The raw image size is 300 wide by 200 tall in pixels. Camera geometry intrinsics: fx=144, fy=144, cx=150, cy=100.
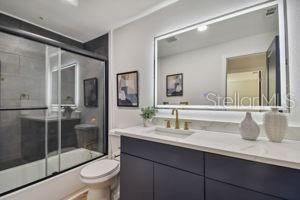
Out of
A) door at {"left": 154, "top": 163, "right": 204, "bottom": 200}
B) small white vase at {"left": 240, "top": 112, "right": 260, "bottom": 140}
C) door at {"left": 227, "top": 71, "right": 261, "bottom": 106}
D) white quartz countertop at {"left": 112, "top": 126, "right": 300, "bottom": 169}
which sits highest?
door at {"left": 227, "top": 71, "right": 261, "bottom": 106}

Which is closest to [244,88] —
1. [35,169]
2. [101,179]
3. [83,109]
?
[101,179]

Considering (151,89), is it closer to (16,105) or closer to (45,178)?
(45,178)

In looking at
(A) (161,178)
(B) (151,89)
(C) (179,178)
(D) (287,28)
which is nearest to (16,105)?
(B) (151,89)

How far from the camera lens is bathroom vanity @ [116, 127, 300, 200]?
76 cm

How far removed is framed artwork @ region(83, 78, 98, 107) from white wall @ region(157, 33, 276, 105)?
1.34m

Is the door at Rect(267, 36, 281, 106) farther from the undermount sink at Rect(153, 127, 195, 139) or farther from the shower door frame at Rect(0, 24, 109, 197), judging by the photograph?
the shower door frame at Rect(0, 24, 109, 197)

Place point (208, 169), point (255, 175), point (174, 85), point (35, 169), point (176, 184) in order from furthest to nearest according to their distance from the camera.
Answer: point (35, 169)
point (174, 85)
point (176, 184)
point (208, 169)
point (255, 175)

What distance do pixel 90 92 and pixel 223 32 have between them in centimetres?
225

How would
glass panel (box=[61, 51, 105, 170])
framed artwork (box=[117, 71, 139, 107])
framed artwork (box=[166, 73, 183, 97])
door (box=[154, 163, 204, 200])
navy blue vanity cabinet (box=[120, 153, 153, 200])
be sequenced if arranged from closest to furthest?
1. door (box=[154, 163, 204, 200])
2. navy blue vanity cabinet (box=[120, 153, 153, 200])
3. framed artwork (box=[166, 73, 183, 97])
4. framed artwork (box=[117, 71, 139, 107])
5. glass panel (box=[61, 51, 105, 170])

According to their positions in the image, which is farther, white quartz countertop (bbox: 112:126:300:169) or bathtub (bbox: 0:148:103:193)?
bathtub (bbox: 0:148:103:193)

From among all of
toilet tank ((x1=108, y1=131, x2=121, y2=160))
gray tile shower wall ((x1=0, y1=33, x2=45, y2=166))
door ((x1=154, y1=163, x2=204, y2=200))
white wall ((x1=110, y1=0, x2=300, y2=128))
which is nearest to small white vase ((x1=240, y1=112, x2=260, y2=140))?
white wall ((x1=110, y1=0, x2=300, y2=128))

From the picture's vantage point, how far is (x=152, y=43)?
190cm

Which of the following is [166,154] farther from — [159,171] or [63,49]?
[63,49]

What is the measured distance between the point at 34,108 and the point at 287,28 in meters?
3.17
